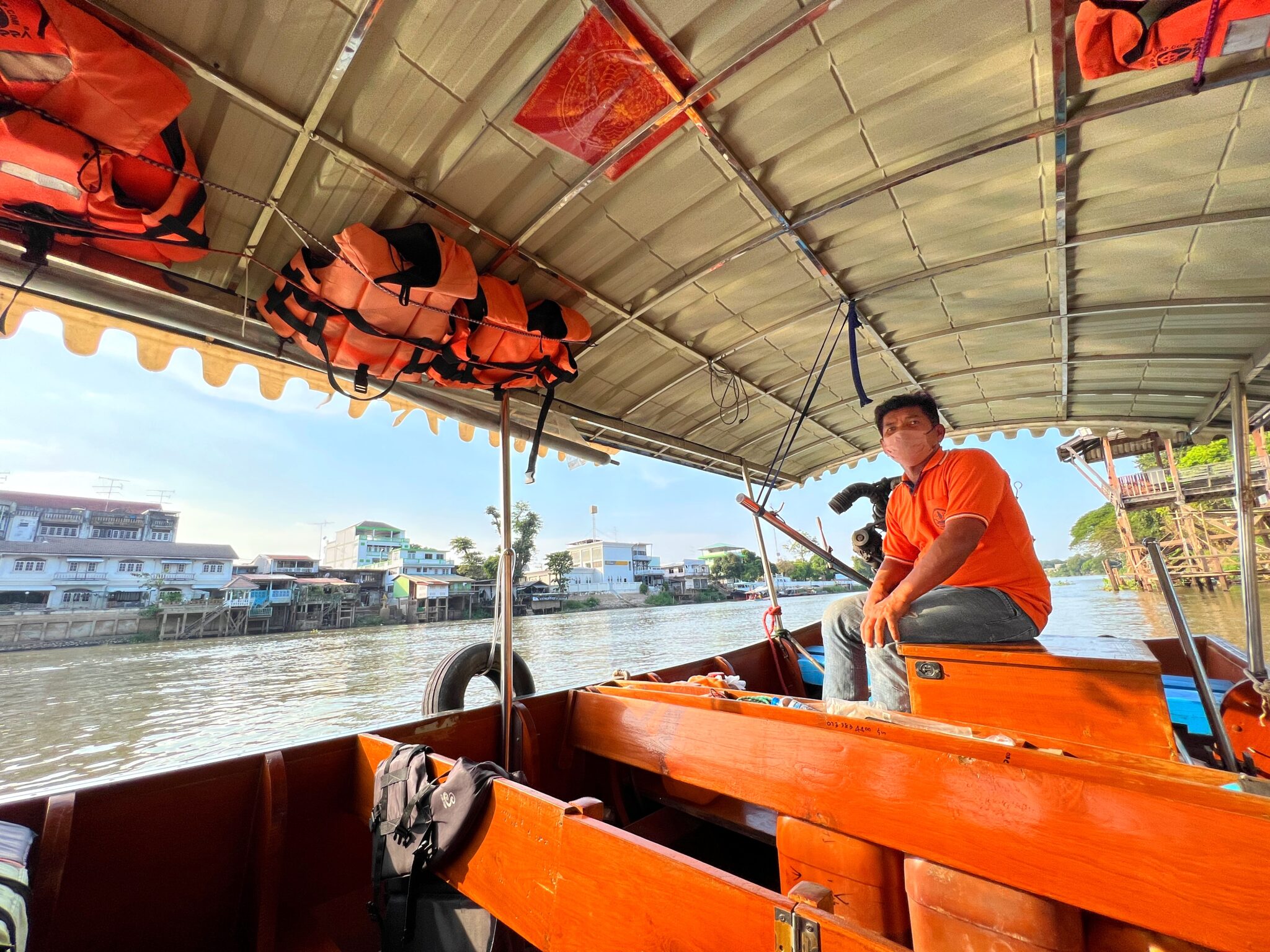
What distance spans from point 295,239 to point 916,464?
324 cm

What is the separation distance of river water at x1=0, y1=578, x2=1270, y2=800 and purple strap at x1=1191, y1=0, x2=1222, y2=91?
12.4 feet

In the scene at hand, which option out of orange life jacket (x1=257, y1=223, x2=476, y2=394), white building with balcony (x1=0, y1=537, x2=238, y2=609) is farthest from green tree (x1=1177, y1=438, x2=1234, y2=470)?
white building with balcony (x1=0, y1=537, x2=238, y2=609)

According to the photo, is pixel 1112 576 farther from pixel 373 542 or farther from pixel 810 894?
pixel 373 542

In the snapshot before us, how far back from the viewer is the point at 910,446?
7.94ft

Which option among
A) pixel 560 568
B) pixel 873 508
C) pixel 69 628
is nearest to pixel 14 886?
pixel 873 508

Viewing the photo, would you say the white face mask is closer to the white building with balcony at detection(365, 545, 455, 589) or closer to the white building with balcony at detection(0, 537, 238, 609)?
the white building with balcony at detection(0, 537, 238, 609)

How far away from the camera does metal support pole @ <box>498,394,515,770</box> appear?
7.54 feet

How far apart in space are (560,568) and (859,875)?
42152mm

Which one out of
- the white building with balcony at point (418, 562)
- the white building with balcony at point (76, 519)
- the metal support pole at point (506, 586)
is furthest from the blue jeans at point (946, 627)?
the white building with balcony at point (76, 519)

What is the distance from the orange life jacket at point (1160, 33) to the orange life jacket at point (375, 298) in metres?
2.41

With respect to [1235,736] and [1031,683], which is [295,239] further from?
[1235,736]

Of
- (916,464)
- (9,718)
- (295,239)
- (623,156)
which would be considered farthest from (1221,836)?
(9,718)

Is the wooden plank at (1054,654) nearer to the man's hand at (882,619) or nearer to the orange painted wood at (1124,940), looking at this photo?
the man's hand at (882,619)

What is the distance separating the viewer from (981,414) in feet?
16.6
